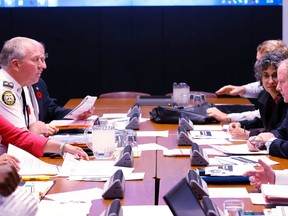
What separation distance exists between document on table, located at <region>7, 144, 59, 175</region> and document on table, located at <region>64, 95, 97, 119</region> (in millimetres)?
→ 1358

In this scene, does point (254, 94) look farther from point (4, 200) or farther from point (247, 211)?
point (4, 200)

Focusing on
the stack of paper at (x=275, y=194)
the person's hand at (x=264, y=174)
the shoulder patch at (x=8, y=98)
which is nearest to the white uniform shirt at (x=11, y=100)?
the shoulder patch at (x=8, y=98)

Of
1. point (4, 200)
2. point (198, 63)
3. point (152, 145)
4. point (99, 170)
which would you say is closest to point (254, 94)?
point (198, 63)

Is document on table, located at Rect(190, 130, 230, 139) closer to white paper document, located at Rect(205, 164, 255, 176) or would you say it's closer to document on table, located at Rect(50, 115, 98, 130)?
document on table, located at Rect(50, 115, 98, 130)

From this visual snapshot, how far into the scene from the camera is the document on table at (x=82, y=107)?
475 centimetres

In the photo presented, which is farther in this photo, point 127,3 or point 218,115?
point 127,3

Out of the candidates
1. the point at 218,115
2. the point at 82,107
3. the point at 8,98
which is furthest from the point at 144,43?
the point at 8,98

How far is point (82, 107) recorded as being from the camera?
15.7 feet

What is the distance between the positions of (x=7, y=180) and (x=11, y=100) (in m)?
2.68

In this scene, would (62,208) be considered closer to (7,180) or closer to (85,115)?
(7,180)

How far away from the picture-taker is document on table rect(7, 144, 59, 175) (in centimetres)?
318

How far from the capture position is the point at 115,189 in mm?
2674

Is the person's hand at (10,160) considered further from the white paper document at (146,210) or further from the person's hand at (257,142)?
the person's hand at (257,142)

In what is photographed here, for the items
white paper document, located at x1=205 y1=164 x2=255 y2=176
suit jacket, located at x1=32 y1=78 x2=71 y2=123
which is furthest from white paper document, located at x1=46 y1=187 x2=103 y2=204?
suit jacket, located at x1=32 y1=78 x2=71 y2=123
